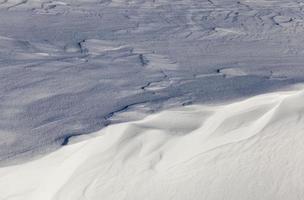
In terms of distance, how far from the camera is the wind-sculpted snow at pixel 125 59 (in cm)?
195

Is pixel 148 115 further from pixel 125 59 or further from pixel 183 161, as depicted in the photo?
pixel 125 59

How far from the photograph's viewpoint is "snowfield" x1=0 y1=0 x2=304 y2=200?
171cm

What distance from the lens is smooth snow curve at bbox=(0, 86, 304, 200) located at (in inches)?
65.7

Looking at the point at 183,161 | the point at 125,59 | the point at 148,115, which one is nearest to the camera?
the point at 183,161

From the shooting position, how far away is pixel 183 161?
1.83m

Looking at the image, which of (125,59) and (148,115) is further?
(125,59)

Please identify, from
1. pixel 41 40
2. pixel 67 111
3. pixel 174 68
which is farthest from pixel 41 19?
pixel 67 111

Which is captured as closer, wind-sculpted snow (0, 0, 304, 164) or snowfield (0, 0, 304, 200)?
snowfield (0, 0, 304, 200)

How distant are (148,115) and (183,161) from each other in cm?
22

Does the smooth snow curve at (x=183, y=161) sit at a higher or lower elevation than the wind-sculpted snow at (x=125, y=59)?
lower

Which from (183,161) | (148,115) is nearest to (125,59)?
(148,115)

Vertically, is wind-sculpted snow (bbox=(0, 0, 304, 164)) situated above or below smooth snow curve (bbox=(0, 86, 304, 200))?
above

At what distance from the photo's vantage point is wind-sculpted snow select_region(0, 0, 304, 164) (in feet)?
6.40

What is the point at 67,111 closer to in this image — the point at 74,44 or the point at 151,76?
the point at 151,76
